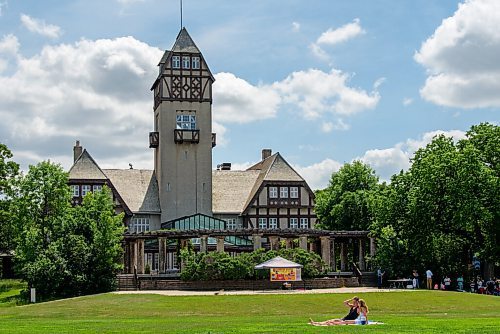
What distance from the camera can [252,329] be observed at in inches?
911

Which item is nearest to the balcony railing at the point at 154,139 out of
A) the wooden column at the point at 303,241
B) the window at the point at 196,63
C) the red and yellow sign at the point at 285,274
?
the window at the point at 196,63

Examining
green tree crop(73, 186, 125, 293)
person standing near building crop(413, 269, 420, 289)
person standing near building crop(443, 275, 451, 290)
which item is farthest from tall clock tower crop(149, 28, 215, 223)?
person standing near building crop(443, 275, 451, 290)

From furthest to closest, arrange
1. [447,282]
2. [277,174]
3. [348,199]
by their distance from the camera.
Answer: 1. [277,174]
2. [348,199]
3. [447,282]

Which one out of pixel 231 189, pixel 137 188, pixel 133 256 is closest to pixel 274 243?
pixel 133 256

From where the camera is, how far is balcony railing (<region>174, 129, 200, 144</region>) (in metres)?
80.1

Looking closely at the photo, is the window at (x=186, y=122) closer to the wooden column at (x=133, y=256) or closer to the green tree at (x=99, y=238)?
the wooden column at (x=133, y=256)

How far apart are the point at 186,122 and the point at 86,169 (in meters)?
10.6

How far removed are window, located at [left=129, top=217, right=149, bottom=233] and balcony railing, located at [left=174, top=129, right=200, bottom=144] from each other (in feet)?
27.0

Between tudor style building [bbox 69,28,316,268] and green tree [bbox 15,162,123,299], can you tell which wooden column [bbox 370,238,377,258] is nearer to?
tudor style building [bbox 69,28,316,268]

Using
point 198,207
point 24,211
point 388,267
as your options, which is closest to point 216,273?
point 388,267

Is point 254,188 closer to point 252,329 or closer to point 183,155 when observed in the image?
point 183,155

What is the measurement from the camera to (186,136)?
264 feet

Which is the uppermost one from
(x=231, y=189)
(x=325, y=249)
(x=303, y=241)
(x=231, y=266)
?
(x=231, y=189)

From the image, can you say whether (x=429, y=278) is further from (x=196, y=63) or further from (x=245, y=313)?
(x=196, y=63)
